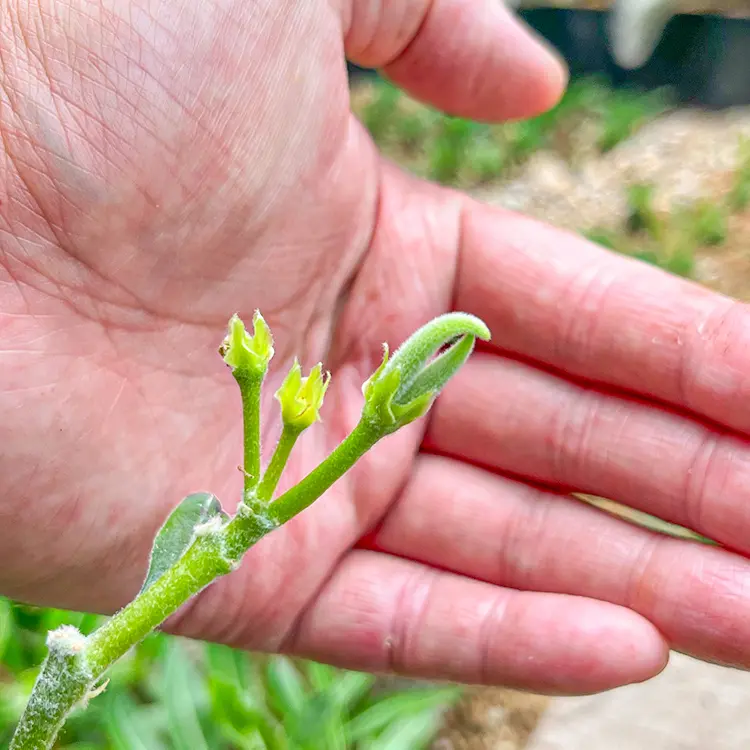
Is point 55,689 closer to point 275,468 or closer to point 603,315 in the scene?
point 275,468

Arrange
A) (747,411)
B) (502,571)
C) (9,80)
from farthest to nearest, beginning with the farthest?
(502,571) < (747,411) < (9,80)

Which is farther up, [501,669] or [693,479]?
[693,479]

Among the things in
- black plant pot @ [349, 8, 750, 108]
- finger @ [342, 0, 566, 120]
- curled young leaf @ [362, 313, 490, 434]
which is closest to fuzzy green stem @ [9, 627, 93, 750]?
curled young leaf @ [362, 313, 490, 434]

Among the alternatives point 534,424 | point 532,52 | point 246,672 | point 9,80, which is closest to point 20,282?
point 9,80

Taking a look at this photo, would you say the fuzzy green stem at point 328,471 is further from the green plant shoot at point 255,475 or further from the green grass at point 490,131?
the green grass at point 490,131

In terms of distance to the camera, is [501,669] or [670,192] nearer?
[501,669]

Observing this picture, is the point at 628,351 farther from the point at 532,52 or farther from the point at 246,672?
the point at 246,672

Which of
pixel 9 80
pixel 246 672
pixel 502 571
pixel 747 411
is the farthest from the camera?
pixel 246 672

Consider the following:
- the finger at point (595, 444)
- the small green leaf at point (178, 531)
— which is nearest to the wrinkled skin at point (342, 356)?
the finger at point (595, 444)

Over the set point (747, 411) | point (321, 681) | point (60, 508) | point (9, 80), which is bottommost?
point (321, 681)
